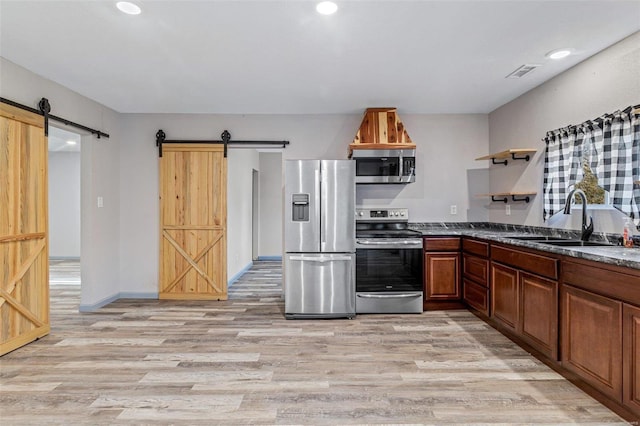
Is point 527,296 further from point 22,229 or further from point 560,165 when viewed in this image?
point 22,229

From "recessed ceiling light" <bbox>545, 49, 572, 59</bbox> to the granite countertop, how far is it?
1.50 meters

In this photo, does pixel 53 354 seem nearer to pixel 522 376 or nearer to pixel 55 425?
pixel 55 425

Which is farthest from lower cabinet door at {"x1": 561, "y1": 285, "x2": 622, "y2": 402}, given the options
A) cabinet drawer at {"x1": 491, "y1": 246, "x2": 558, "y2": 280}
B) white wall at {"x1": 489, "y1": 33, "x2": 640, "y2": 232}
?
white wall at {"x1": 489, "y1": 33, "x2": 640, "y2": 232}

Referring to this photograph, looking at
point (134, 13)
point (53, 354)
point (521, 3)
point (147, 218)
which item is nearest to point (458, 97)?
point (521, 3)

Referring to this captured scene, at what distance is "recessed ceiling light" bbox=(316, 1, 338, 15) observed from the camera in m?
2.04

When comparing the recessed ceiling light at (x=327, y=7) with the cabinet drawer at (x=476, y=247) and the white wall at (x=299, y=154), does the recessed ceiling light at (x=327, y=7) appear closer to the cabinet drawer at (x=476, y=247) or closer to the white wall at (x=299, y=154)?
the white wall at (x=299, y=154)

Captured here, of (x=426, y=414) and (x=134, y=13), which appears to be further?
(x=134, y=13)

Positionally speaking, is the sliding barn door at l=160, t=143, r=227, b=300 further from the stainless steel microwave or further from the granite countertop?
the granite countertop

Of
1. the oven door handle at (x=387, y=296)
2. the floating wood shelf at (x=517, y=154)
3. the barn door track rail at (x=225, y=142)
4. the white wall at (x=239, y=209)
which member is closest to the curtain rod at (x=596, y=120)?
the floating wood shelf at (x=517, y=154)

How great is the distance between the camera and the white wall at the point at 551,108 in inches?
98.4

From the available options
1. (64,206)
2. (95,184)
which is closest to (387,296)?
(95,184)

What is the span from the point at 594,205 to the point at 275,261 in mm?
5813

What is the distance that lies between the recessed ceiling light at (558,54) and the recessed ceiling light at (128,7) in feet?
10.2

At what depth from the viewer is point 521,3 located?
2059 mm
